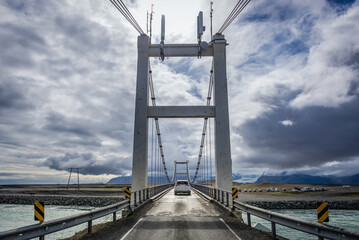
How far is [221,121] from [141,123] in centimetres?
597

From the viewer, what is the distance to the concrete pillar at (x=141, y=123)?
18.4m

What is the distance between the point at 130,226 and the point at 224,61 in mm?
14476

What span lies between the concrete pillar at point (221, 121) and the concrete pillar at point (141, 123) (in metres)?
5.28

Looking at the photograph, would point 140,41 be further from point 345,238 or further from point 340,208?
point 340,208

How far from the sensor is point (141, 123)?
19062 mm

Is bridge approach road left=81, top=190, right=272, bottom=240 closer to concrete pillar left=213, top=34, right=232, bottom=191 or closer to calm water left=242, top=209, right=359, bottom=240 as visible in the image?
concrete pillar left=213, top=34, right=232, bottom=191

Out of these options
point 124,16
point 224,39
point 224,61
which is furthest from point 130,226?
point 224,39

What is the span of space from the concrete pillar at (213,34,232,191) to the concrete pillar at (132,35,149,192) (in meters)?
5.28

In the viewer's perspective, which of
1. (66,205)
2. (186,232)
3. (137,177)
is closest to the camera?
(186,232)

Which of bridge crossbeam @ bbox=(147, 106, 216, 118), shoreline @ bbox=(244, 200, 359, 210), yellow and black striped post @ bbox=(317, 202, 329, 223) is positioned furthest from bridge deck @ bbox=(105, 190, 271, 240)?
shoreline @ bbox=(244, 200, 359, 210)

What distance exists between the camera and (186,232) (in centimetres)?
834

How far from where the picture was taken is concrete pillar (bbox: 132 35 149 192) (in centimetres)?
1838

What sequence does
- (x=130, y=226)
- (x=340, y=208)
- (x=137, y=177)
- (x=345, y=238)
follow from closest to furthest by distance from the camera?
1. (x=345, y=238)
2. (x=130, y=226)
3. (x=137, y=177)
4. (x=340, y=208)

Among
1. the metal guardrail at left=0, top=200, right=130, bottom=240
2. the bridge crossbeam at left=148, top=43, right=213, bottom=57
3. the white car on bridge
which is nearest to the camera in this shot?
the metal guardrail at left=0, top=200, right=130, bottom=240
